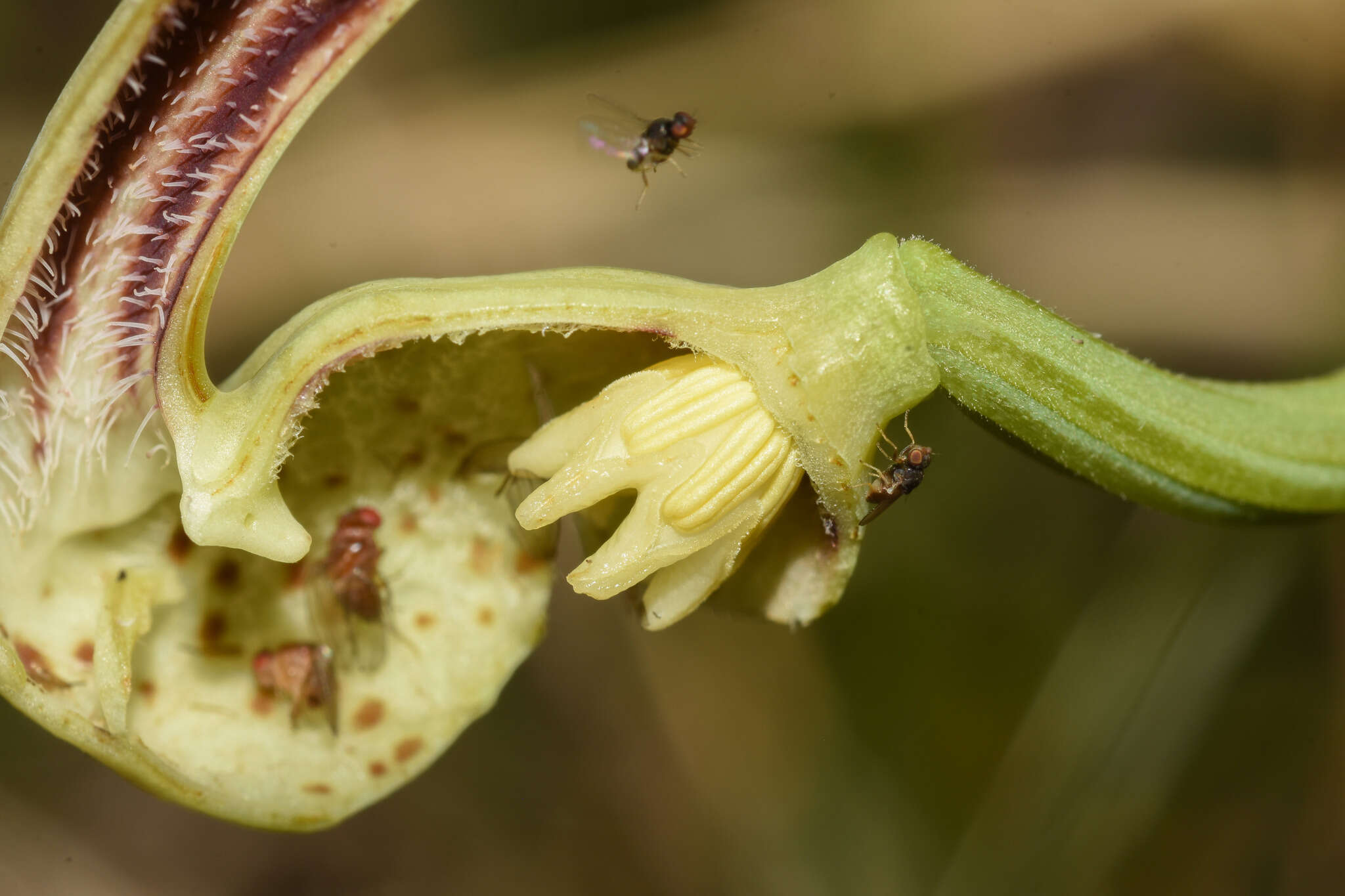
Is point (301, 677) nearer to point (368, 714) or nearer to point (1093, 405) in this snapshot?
point (368, 714)

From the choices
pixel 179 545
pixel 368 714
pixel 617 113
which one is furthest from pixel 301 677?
pixel 617 113

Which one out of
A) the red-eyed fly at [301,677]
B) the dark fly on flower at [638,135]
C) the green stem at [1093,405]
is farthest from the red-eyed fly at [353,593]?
the dark fly on flower at [638,135]

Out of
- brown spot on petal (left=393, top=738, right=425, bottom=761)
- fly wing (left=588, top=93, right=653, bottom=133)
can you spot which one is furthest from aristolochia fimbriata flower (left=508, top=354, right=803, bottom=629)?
fly wing (left=588, top=93, right=653, bottom=133)

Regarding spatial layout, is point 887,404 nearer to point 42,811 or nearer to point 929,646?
point 929,646

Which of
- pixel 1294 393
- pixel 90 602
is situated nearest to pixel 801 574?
pixel 1294 393

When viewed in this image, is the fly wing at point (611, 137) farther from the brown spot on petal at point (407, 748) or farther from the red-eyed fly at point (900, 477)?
the brown spot on petal at point (407, 748)

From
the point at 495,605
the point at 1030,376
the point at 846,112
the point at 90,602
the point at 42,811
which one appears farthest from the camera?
the point at 846,112

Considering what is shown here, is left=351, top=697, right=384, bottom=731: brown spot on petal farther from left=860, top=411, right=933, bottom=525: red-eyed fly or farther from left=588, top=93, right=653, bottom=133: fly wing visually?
left=588, top=93, right=653, bottom=133: fly wing
